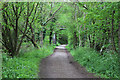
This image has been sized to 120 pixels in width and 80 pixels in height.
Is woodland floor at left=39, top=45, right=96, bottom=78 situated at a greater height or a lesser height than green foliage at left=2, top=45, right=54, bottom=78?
lesser

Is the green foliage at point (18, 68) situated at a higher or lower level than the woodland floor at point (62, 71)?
higher

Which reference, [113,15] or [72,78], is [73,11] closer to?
[113,15]

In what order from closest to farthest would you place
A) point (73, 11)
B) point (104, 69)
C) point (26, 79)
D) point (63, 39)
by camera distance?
point (26, 79) < point (104, 69) < point (73, 11) < point (63, 39)

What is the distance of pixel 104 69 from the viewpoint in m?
6.79

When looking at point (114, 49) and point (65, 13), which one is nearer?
point (114, 49)

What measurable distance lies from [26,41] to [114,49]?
11.1 meters

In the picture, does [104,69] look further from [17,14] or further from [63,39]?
[63,39]

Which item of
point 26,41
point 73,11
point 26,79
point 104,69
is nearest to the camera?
point 26,79

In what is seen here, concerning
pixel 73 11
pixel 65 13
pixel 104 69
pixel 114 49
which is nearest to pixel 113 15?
pixel 114 49

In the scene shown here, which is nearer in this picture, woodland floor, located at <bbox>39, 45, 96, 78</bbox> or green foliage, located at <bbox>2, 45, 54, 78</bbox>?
green foliage, located at <bbox>2, 45, 54, 78</bbox>

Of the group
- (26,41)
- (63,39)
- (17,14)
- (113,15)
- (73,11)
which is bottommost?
(63,39)

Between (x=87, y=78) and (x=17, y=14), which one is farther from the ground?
(x=17, y=14)

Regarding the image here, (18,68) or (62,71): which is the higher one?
(18,68)

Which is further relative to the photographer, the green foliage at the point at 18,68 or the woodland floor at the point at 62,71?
the woodland floor at the point at 62,71
